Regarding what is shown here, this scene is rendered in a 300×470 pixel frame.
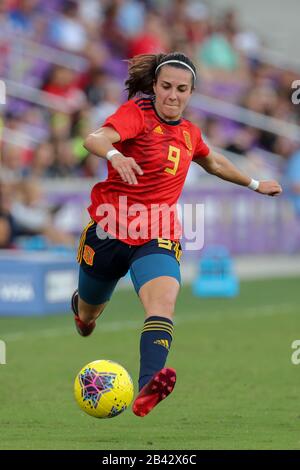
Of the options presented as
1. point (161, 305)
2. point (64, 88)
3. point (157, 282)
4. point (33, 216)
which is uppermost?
point (64, 88)

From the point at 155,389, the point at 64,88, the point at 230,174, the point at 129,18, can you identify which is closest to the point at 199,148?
the point at 230,174

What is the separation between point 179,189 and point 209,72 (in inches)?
603

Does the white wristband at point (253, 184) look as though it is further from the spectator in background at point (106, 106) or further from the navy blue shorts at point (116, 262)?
the spectator in background at point (106, 106)

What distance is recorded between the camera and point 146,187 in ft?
25.5

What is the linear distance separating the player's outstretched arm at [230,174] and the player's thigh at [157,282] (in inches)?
38.4

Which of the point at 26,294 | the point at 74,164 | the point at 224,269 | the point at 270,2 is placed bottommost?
the point at 26,294

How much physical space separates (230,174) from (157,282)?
54.1 inches

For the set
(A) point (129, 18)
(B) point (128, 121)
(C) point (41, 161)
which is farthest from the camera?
(A) point (129, 18)

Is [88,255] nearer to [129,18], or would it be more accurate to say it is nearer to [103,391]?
[103,391]

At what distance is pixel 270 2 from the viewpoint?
28891 millimetres

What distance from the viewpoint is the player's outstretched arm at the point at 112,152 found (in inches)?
269

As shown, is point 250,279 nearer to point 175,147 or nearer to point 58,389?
point 58,389

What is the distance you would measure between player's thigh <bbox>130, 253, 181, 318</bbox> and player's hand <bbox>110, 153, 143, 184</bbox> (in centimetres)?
82

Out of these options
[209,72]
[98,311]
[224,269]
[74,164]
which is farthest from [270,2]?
[98,311]
